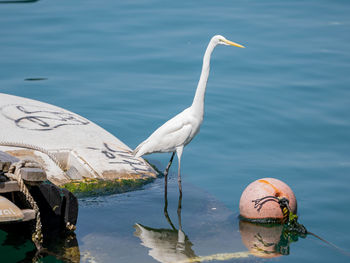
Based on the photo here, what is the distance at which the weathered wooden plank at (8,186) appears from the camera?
5.07 m

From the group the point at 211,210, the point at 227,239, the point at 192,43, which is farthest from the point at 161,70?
the point at 227,239

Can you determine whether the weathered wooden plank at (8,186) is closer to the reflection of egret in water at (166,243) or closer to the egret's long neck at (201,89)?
the reflection of egret in water at (166,243)

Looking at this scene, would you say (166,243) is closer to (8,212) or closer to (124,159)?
(8,212)

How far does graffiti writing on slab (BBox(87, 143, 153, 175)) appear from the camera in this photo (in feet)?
24.7

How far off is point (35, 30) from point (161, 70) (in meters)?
4.06

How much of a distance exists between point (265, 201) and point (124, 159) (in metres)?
2.10

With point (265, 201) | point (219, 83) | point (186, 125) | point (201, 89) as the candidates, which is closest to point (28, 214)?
point (265, 201)

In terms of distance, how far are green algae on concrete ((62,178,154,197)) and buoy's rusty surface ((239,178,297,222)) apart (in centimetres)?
154

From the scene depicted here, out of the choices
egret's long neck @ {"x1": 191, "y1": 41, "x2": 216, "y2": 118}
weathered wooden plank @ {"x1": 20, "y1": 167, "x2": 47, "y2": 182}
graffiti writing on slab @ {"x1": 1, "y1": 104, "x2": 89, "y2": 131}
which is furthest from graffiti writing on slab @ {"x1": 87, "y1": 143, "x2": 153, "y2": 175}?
weathered wooden plank @ {"x1": 20, "y1": 167, "x2": 47, "y2": 182}

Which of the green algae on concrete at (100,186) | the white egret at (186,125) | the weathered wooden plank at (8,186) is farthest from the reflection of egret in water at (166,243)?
the weathered wooden plank at (8,186)

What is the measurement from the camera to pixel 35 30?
15203mm

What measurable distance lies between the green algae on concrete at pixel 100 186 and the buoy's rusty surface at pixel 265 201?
5.06 feet

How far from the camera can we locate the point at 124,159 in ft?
25.0

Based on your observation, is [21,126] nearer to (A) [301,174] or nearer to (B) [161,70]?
(A) [301,174]
